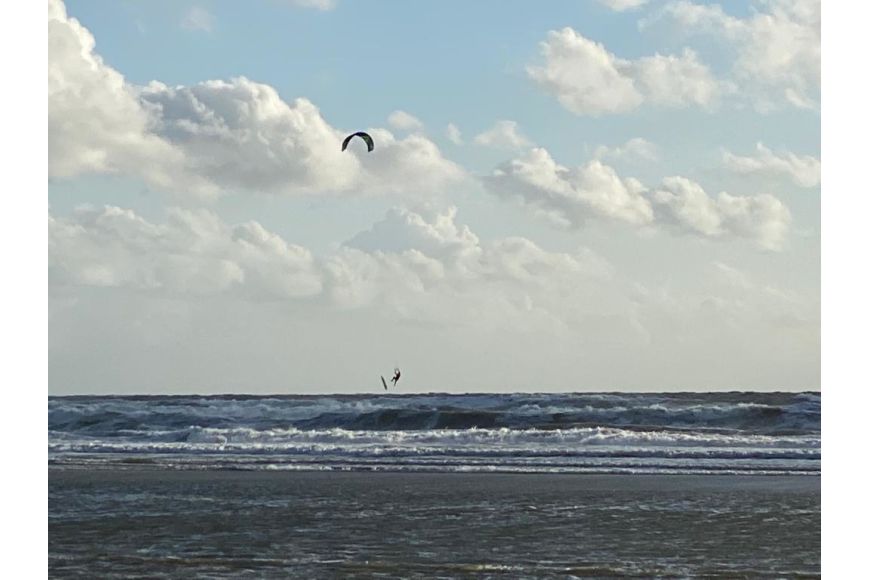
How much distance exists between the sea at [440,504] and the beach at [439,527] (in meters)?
0.04

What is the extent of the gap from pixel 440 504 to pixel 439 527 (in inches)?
84.8

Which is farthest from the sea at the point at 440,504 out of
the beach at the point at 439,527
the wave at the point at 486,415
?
the wave at the point at 486,415

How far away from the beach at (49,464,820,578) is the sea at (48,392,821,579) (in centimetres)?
4

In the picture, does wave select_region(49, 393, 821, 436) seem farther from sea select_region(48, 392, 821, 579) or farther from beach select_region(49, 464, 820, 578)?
beach select_region(49, 464, 820, 578)

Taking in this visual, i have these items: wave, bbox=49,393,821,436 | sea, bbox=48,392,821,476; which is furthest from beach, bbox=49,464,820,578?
wave, bbox=49,393,821,436

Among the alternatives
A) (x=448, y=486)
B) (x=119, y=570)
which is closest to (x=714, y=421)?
(x=448, y=486)

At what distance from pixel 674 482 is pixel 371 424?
21504mm

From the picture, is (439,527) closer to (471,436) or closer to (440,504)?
(440,504)

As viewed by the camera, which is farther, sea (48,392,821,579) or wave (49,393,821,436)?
wave (49,393,821,436)

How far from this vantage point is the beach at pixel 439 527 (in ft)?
37.2

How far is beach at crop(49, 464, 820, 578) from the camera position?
1133cm
